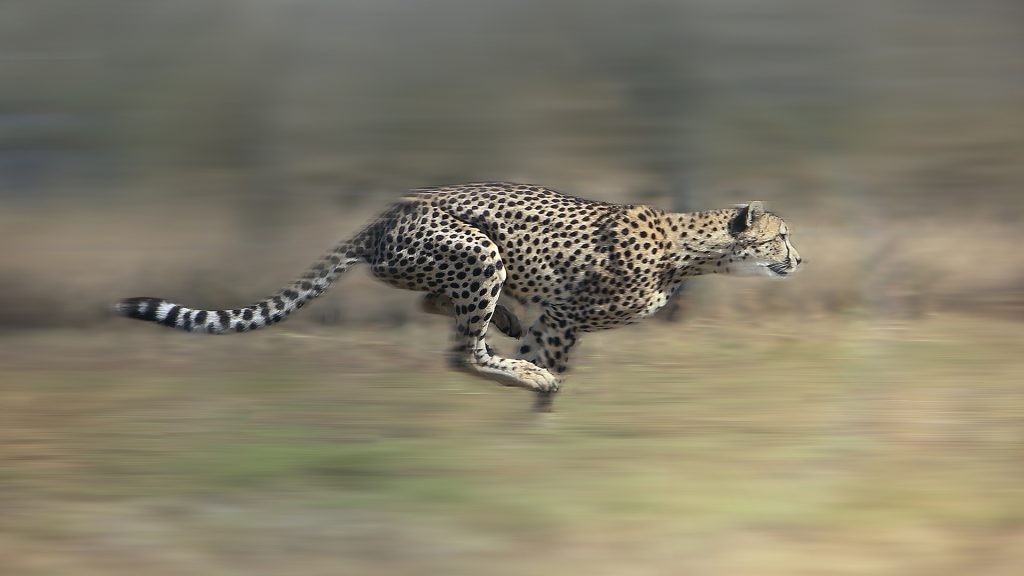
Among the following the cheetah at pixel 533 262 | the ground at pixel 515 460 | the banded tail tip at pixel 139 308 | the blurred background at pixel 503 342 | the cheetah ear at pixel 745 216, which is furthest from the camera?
the cheetah ear at pixel 745 216

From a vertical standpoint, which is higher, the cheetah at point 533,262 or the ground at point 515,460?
the cheetah at point 533,262

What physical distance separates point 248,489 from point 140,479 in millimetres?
452

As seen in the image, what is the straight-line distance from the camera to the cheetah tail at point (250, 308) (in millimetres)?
5281

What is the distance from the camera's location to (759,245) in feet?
18.7

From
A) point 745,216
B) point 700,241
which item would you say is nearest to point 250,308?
point 700,241

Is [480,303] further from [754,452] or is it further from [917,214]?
[917,214]

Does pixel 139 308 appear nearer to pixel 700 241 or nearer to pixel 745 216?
pixel 700 241

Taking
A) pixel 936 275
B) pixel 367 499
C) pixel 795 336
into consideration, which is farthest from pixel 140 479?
pixel 936 275

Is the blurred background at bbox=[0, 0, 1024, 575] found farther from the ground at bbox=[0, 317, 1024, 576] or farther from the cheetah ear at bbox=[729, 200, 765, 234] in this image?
the cheetah ear at bbox=[729, 200, 765, 234]

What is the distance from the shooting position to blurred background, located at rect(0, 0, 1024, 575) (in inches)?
183

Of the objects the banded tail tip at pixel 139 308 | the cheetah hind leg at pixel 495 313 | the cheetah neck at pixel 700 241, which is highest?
the cheetah neck at pixel 700 241

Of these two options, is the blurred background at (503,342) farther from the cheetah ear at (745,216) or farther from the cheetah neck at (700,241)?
the cheetah ear at (745,216)

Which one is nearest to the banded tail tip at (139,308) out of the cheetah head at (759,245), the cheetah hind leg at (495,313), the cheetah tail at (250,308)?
the cheetah tail at (250,308)

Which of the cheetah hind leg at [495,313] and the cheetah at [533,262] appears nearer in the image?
the cheetah at [533,262]
